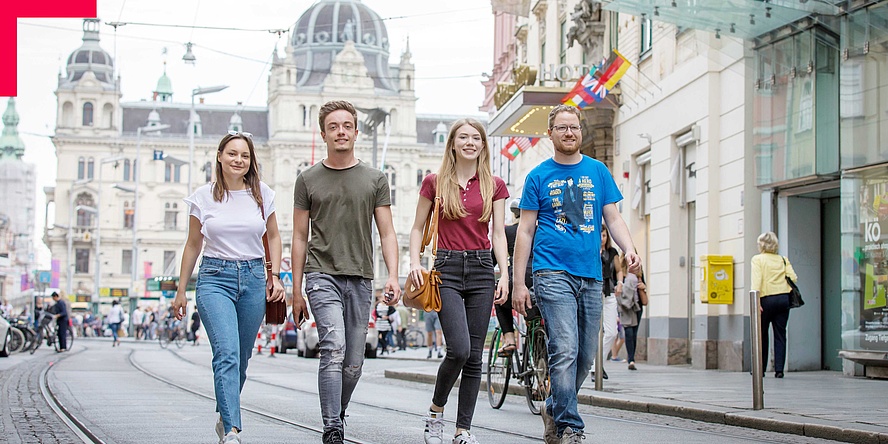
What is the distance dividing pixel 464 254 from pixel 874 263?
9315 millimetres

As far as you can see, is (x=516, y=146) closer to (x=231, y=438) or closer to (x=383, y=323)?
(x=383, y=323)

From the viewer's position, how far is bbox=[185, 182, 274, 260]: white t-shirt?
7.59 meters

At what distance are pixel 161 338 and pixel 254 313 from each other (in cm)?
4064

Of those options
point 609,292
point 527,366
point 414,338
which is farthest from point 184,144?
point 527,366

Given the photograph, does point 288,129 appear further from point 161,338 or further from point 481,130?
point 481,130

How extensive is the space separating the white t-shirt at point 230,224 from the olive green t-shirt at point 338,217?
10.8 inches

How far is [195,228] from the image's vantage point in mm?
7703

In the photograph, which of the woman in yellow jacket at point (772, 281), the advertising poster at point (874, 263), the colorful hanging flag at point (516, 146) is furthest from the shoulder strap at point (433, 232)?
the colorful hanging flag at point (516, 146)

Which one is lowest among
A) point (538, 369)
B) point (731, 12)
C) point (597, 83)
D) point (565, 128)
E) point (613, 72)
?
point (538, 369)

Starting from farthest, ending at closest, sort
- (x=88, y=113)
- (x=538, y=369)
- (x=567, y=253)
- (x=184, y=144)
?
(x=88, y=113), (x=184, y=144), (x=538, y=369), (x=567, y=253)

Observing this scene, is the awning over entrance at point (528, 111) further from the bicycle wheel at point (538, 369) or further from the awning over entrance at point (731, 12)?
the bicycle wheel at point (538, 369)

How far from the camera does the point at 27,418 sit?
10.6 m

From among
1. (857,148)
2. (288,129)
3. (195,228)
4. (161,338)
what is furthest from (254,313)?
(288,129)

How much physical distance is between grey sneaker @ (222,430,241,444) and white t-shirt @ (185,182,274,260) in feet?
3.20
